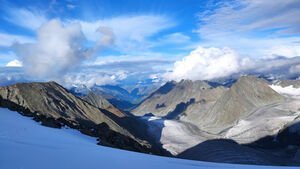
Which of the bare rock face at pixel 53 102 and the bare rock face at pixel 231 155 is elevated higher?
the bare rock face at pixel 53 102

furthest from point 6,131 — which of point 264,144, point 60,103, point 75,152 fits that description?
point 264,144

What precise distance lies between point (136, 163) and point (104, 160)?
121 centimetres

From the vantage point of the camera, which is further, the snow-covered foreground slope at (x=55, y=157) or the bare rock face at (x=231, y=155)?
the bare rock face at (x=231, y=155)

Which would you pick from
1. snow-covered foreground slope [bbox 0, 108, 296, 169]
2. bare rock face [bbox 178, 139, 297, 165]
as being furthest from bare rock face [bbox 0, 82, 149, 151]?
snow-covered foreground slope [bbox 0, 108, 296, 169]

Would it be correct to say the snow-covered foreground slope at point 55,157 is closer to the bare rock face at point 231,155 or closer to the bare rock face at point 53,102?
the bare rock face at point 53,102

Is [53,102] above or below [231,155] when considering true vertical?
above

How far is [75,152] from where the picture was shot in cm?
1406

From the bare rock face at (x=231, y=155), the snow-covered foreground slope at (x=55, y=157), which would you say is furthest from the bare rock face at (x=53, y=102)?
the snow-covered foreground slope at (x=55, y=157)

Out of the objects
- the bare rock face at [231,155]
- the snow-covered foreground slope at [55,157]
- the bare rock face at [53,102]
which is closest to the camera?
the snow-covered foreground slope at [55,157]

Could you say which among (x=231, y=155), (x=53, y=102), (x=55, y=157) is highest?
(x=53, y=102)

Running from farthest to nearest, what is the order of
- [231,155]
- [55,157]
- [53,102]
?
[53,102] < [231,155] < [55,157]

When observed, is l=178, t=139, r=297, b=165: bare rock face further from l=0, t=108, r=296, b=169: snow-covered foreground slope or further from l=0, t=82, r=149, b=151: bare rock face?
l=0, t=108, r=296, b=169: snow-covered foreground slope

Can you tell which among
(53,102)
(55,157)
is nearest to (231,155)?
(53,102)

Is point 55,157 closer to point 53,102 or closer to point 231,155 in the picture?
point 53,102
